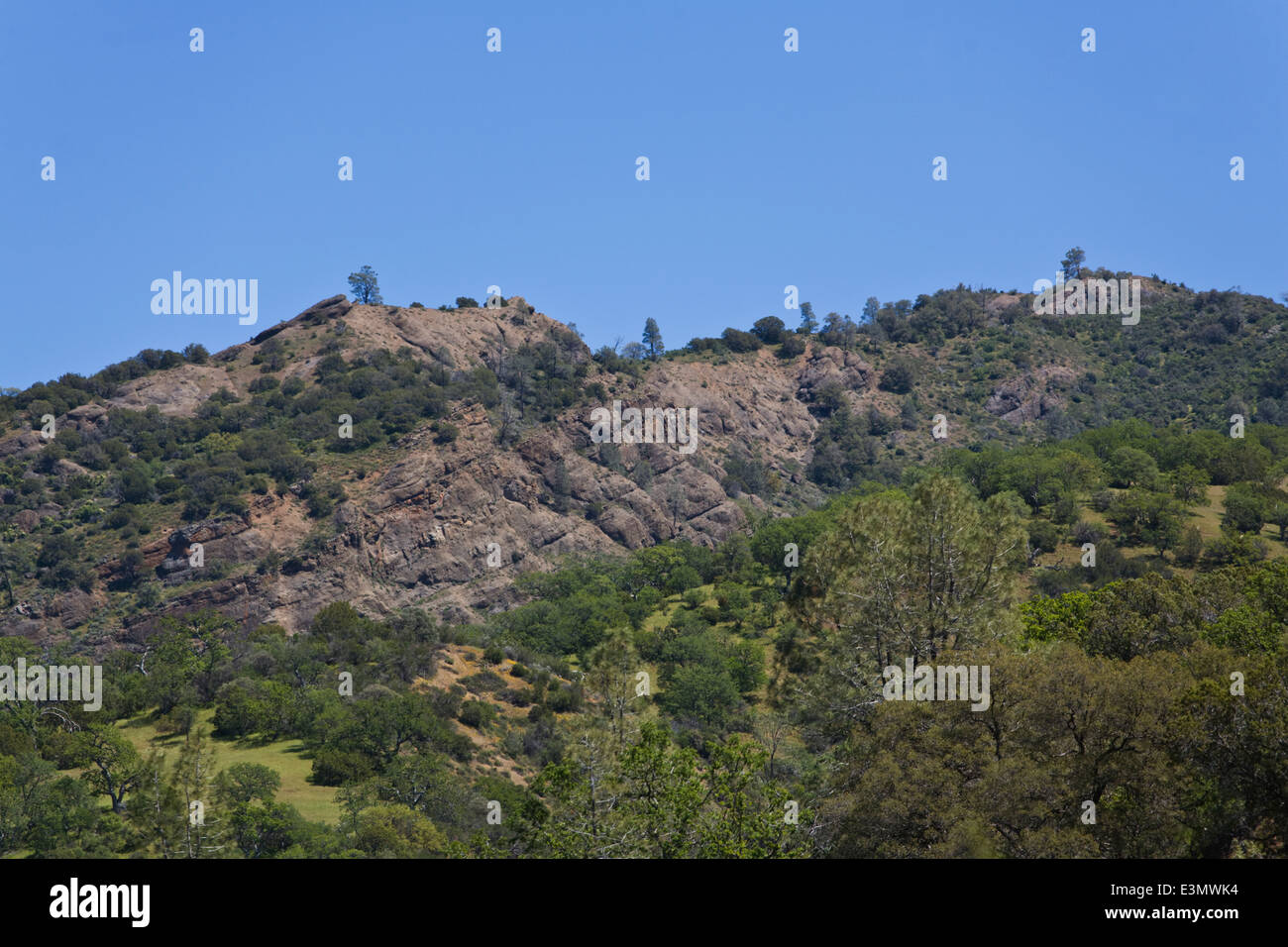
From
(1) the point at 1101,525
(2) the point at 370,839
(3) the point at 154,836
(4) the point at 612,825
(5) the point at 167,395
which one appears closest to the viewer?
(3) the point at 154,836

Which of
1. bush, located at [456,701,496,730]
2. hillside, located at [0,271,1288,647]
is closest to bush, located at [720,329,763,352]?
hillside, located at [0,271,1288,647]

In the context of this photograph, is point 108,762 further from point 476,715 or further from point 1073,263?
point 1073,263

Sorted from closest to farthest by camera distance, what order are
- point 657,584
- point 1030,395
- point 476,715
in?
point 476,715 → point 657,584 → point 1030,395

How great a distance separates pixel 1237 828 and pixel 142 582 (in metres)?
76.8

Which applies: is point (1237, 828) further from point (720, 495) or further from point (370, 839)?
point (720, 495)

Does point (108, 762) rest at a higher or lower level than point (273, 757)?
higher

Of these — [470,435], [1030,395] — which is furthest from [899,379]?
[470,435]

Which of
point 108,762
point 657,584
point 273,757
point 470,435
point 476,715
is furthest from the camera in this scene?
point 470,435

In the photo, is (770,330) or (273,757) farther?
(770,330)

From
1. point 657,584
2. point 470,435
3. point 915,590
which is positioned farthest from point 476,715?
point 470,435

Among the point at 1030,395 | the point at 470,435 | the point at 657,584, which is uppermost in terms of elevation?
the point at 1030,395

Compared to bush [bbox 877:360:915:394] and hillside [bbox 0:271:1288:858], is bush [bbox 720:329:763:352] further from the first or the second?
bush [bbox 877:360:915:394]
